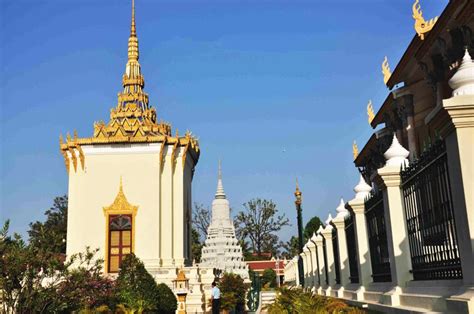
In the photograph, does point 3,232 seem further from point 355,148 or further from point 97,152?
point 355,148

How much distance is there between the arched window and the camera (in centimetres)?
2214

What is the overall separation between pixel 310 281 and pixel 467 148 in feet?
53.7

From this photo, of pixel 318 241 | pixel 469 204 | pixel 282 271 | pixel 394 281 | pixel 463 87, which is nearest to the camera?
pixel 469 204

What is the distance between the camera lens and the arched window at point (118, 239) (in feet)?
72.6

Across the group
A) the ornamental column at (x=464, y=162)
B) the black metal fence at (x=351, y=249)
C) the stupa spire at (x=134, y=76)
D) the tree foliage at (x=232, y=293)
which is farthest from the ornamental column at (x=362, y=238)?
the stupa spire at (x=134, y=76)

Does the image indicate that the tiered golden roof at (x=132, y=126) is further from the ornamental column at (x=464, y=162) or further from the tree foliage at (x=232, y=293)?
the ornamental column at (x=464, y=162)

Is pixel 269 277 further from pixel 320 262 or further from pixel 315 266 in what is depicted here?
pixel 320 262

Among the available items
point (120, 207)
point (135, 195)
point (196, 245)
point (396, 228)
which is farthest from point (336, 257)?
point (196, 245)

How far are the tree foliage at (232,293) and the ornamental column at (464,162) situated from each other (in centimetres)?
1707

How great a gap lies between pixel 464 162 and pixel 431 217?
4.52 feet

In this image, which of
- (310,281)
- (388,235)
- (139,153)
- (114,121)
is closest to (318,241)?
(310,281)

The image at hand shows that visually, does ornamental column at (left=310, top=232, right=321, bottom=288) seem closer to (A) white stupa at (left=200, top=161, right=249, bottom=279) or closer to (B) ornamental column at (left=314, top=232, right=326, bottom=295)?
(B) ornamental column at (left=314, top=232, right=326, bottom=295)

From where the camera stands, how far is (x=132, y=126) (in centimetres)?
2383

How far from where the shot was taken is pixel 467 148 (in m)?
4.28
